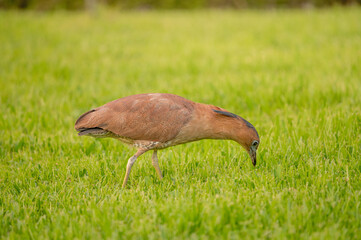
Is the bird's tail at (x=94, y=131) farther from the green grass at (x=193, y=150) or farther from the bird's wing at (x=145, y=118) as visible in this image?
the green grass at (x=193, y=150)

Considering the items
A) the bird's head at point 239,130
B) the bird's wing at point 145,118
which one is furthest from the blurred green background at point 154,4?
the bird's head at point 239,130

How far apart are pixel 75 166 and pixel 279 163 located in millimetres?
2466

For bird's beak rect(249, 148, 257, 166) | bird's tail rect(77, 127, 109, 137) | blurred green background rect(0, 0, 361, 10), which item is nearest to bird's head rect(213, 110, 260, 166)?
bird's beak rect(249, 148, 257, 166)

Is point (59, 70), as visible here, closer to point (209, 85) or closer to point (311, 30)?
point (209, 85)

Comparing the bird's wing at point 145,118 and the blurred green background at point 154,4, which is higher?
the blurred green background at point 154,4

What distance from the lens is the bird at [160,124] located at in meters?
4.06

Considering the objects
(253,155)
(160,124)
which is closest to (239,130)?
(253,155)

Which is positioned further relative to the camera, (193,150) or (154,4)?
(154,4)

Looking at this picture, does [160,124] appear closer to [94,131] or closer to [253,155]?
[94,131]

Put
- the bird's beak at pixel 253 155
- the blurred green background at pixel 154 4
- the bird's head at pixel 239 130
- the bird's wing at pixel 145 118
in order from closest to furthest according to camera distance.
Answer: the bird's wing at pixel 145 118
the bird's head at pixel 239 130
the bird's beak at pixel 253 155
the blurred green background at pixel 154 4

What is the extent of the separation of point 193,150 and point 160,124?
1.21 meters

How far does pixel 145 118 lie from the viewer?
4.11 meters

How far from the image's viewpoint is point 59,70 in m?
9.80

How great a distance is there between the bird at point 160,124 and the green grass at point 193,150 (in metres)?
0.46
